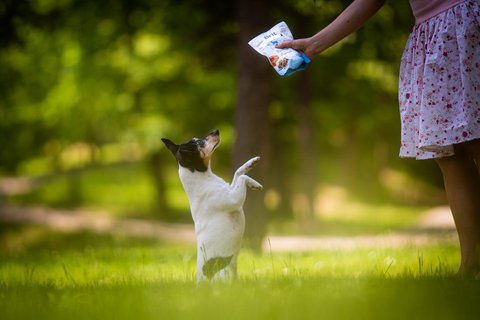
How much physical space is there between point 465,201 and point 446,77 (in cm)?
83

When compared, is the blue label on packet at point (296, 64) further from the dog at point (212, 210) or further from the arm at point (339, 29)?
the dog at point (212, 210)

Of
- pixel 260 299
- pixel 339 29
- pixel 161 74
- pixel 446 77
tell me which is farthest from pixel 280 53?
pixel 161 74

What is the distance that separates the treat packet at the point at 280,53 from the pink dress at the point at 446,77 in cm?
79

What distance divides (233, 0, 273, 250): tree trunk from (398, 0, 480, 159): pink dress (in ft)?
14.9

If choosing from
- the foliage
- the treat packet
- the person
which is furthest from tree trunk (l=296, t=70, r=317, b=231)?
the person

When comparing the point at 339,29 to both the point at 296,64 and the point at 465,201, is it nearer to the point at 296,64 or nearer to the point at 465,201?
the point at 296,64

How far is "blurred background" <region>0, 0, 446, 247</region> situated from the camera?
9.20 metres

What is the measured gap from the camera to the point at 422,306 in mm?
2818

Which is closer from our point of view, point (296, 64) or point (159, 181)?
point (296, 64)

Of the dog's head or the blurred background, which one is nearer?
the dog's head

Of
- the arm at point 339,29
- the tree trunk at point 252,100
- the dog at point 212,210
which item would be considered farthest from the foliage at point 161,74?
the dog at point 212,210

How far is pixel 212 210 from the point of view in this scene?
3986 mm

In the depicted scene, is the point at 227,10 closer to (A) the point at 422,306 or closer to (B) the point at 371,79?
(A) the point at 422,306

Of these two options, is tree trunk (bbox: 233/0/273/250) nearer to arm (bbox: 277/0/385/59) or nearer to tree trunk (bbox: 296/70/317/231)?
arm (bbox: 277/0/385/59)
